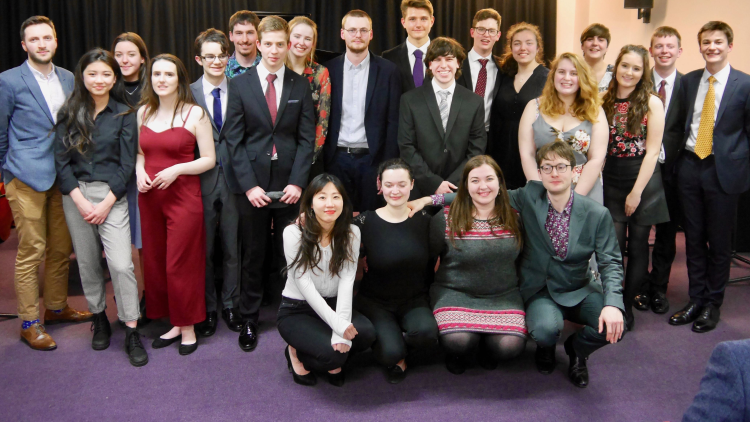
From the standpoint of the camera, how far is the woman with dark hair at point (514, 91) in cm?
331

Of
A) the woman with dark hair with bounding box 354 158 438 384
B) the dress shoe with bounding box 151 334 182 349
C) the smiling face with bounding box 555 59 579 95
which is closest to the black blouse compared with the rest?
the dress shoe with bounding box 151 334 182 349

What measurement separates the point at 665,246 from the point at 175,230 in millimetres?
2823

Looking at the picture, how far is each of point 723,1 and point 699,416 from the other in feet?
17.3

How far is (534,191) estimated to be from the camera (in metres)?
2.73

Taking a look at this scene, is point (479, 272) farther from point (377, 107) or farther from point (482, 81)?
point (482, 81)

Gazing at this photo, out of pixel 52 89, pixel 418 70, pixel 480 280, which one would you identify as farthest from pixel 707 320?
pixel 52 89

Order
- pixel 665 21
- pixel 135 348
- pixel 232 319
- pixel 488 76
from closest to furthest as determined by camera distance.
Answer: pixel 135 348 → pixel 232 319 → pixel 488 76 → pixel 665 21

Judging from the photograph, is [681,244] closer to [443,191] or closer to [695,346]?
[695,346]

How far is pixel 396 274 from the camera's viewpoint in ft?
8.81

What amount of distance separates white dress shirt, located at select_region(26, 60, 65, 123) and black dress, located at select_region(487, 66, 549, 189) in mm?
2409

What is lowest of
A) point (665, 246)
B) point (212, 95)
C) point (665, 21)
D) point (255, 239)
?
point (665, 246)

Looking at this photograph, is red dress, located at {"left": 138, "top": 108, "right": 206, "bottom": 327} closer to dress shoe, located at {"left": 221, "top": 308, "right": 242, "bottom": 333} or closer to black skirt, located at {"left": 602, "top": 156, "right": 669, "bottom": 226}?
dress shoe, located at {"left": 221, "top": 308, "right": 242, "bottom": 333}

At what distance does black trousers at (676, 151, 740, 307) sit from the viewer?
3.16 m

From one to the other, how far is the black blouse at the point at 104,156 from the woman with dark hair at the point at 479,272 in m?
1.54
